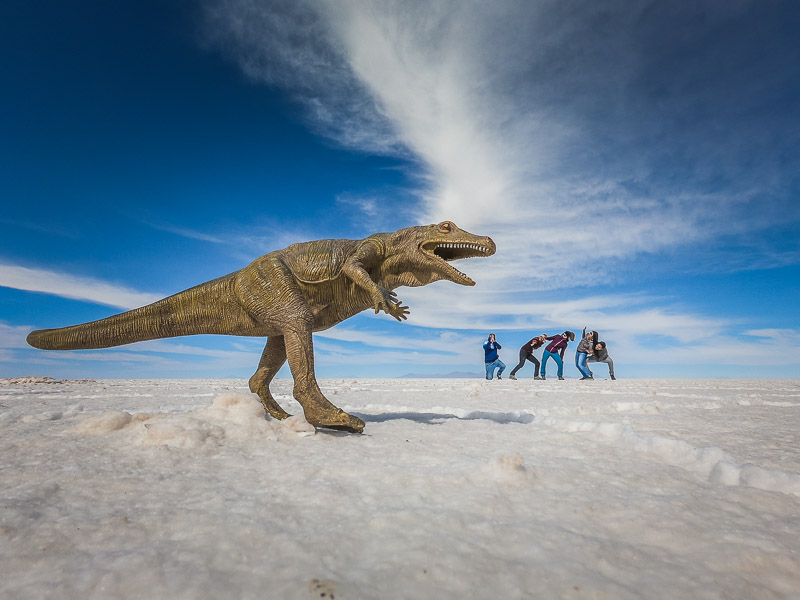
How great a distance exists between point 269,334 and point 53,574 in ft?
10.2

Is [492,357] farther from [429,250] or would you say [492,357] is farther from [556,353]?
[429,250]

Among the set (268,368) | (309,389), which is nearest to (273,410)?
(268,368)

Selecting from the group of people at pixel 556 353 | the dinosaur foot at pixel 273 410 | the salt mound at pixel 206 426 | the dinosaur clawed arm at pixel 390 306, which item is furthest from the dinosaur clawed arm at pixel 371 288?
the group of people at pixel 556 353

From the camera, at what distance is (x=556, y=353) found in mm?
17547

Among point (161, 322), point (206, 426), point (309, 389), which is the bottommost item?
point (206, 426)

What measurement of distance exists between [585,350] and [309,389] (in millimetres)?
16519

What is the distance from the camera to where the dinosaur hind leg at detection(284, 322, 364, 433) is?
346cm

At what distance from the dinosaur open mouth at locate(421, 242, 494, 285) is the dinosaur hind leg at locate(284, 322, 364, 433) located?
4.91ft

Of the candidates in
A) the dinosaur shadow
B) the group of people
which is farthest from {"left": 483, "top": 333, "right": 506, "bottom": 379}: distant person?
the dinosaur shadow

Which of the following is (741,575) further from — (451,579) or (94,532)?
(94,532)

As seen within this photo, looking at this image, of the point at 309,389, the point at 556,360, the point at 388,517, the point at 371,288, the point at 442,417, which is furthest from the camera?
the point at 556,360

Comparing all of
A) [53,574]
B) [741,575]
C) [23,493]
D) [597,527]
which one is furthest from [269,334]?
[741,575]

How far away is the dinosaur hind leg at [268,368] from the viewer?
4.46 meters

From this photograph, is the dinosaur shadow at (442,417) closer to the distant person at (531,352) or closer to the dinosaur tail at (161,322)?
the dinosaur tail at (161,322)
